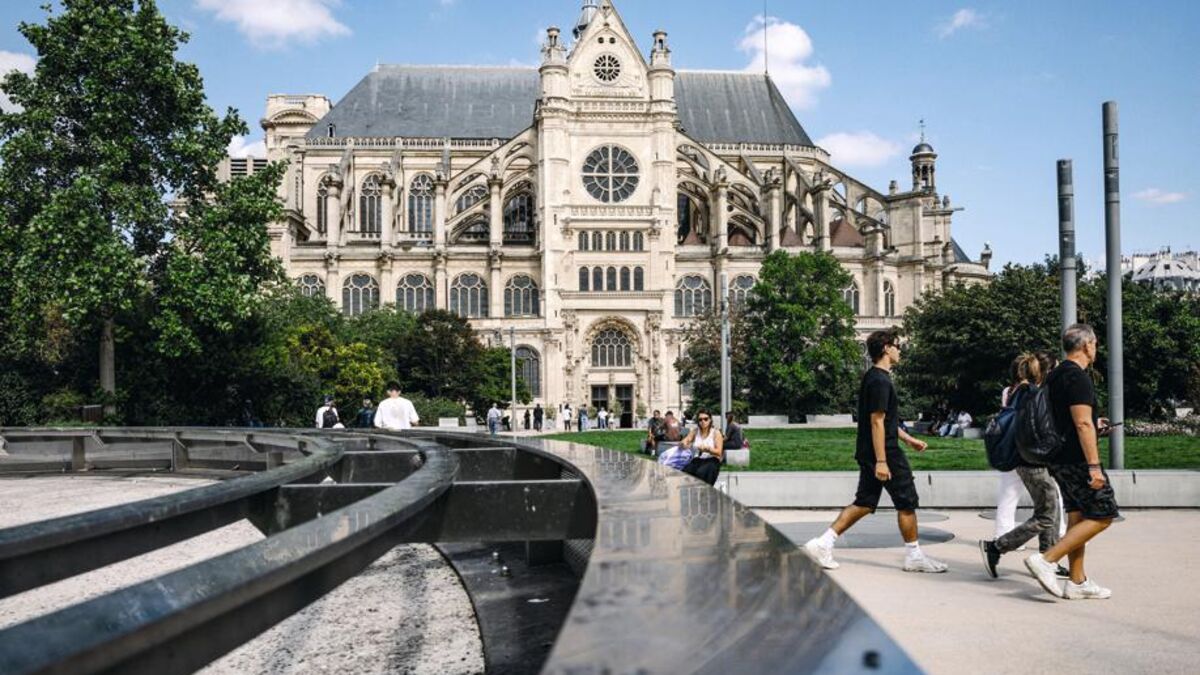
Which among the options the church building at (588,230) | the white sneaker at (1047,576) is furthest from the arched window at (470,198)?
the white sneaker at (1047,576)

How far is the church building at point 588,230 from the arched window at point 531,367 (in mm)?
96

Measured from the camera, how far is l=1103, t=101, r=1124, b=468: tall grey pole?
1082cm

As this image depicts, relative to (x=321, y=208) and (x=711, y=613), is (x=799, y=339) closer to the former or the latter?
(x=321, y=208)

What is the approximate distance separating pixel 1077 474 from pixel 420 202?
2366 inches

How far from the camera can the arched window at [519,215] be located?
61375mm

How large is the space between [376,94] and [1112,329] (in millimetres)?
62575

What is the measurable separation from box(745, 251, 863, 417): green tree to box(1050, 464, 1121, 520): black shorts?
3423 centimetres

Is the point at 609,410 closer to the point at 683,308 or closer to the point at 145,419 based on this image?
the point at 683,308

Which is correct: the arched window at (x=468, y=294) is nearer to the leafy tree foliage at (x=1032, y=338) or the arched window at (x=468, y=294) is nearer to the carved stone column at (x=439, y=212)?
the carved stone column at (x=439, y=212)

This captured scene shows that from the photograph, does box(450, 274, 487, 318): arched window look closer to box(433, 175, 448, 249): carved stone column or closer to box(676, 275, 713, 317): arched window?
box(433, 175, 448, 249): carved stone column

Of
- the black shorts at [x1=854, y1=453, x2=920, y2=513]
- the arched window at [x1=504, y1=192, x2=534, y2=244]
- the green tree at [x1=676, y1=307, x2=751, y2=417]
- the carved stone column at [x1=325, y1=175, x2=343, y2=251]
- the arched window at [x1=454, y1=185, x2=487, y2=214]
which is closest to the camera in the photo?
the black shorts at [x1=854, y1=453, x2=920, y2=513]

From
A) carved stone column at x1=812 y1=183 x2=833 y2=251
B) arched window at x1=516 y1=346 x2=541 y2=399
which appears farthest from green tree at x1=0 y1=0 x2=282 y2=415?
carved stone column at x1=812 y1=183 x2=833 y2=251

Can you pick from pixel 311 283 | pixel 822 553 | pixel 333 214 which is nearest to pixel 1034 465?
pixel 822 553

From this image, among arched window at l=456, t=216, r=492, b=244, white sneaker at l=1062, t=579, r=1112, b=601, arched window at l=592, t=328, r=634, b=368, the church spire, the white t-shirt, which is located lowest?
white sneaker at l=1062, t=579, r=1112, b=601
